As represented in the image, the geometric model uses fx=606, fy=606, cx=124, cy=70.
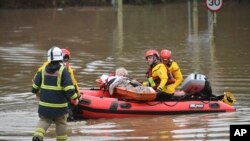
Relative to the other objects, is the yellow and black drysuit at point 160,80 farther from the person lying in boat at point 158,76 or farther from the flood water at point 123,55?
the flood water at point 123,55

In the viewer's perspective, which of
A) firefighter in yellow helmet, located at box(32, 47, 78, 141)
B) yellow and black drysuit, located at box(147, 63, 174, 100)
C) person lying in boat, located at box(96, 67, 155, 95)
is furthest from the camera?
yellow and black drysuit, located at box(147, 63, 174, 100)

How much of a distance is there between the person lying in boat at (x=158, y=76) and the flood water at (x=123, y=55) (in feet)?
2.56

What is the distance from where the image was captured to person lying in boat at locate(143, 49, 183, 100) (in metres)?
12.6

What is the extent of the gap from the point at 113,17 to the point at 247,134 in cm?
3535

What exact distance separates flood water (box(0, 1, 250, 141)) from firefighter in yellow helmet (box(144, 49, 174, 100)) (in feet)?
2.55

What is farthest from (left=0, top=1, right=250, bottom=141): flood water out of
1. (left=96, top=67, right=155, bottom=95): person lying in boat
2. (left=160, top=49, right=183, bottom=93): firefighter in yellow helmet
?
(left=160, top=49, right=183, bottom=93): firefighter in yellow helmet

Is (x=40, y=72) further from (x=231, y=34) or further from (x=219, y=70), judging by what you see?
(x=231, y=34)

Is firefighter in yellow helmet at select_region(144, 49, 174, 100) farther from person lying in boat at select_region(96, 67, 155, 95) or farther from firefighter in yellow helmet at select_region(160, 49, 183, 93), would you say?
person lying in boat at select_region(96, 67, 155, 95)

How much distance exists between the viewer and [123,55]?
22.9m

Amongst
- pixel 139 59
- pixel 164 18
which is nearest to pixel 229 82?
pixel 139 59

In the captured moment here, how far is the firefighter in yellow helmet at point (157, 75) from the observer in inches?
496

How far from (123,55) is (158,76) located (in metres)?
10.3

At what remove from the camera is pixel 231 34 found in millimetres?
30562

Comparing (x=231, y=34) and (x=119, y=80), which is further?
(x=231, y=34)
